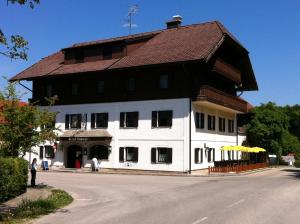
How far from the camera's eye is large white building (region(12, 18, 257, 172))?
Answer: 37.5 meters

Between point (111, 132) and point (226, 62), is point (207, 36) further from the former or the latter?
point (111, 132)

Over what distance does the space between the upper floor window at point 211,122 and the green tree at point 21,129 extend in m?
20.0

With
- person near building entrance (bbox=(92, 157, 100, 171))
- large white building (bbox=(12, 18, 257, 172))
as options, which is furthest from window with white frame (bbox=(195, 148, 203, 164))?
person near building entrance (bbox=(92, 157, 100, 171))

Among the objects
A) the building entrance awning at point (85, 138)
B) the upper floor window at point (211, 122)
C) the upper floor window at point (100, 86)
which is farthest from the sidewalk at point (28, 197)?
the upper floor window at point (211, 122)

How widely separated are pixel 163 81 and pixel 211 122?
6.52m

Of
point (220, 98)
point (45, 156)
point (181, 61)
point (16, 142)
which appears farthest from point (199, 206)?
point (45, 156)

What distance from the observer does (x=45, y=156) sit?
44.8m

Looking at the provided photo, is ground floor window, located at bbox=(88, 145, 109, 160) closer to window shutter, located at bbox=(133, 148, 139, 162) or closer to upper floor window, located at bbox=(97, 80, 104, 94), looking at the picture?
window shutter, located at bbox=(133, 148, 139, 162)

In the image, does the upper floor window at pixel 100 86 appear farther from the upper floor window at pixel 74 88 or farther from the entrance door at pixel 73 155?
the entrance door at pixel 73 155

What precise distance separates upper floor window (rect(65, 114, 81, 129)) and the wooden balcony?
38.5 ft

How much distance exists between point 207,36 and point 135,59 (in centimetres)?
635

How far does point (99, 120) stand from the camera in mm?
41906

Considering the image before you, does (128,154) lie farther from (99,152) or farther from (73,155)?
(73,155)

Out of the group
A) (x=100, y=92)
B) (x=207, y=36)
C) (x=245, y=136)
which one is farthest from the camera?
(x=245, y=136)
